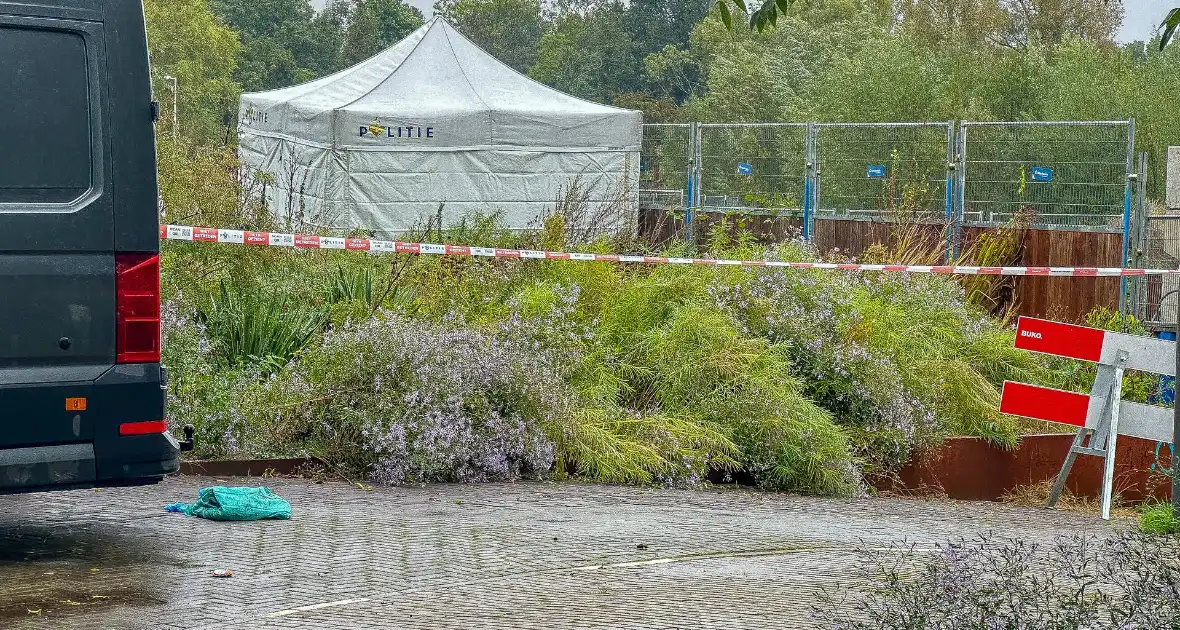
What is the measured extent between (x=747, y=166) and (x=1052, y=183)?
17.2 ft

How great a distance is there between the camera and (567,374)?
9383 millimetres

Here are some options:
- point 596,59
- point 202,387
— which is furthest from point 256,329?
point 596,59

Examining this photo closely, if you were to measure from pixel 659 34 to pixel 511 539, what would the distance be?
95.9m

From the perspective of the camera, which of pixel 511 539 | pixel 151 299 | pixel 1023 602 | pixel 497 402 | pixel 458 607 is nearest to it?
pixel 1023 602

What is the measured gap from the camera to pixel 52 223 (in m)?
5.72

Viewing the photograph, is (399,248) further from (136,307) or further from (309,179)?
(309,179)

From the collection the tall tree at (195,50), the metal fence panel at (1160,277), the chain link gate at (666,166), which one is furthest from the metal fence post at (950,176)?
the tall tree at (195,50)

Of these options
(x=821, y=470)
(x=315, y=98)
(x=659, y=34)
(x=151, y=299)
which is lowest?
(x=821, y=470)

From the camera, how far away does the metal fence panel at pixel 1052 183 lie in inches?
642

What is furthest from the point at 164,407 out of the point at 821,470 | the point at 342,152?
the point at 342,152

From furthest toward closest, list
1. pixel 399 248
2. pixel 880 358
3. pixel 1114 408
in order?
pixel 399 248 → pixel 880 358 → pixel 1114 408

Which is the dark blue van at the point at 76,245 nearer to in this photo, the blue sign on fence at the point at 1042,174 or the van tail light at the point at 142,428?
the van tail light at the point at 142,428

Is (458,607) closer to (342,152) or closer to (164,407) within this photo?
(164,407)

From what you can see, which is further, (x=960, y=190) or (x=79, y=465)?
(x=960, y=190)
